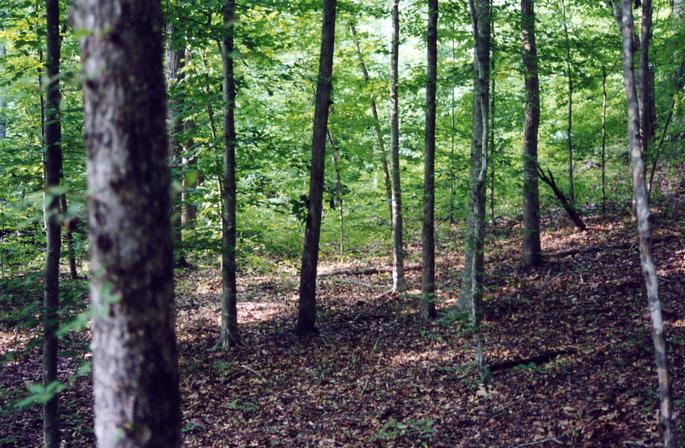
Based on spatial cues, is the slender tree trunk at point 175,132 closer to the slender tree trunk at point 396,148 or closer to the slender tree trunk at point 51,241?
the slender tree trunk at point 51,241

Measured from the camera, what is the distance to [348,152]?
57.9 ft

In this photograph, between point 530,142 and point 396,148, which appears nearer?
point 530,142

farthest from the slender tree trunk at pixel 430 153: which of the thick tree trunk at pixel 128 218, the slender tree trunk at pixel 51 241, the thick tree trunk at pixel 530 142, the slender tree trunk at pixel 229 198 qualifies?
the thick tree trunk at pixel 128 218

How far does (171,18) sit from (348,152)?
32.5 feet

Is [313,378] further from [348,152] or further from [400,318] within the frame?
[348,152]

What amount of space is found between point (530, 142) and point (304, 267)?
18.6 ft

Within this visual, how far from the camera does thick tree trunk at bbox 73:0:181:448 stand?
102 inches

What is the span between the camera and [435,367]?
29.1 ft

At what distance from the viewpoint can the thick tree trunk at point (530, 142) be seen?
38.1 feet

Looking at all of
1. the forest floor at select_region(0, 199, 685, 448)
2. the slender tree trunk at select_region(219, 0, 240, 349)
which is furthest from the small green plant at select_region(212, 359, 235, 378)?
the slender tree trunk at select_region(219, 0, 240, 349)

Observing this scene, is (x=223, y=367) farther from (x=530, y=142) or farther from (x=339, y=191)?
(x=339, y=191)

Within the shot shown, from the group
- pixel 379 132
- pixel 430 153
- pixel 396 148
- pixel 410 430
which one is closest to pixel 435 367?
pixel 410 430

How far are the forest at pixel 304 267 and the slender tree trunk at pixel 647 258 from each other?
2 centimetres

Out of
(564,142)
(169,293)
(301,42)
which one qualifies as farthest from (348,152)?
(169,293)
